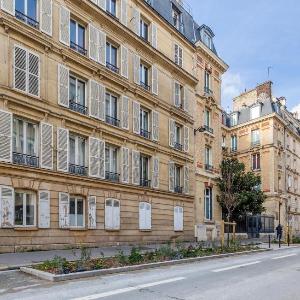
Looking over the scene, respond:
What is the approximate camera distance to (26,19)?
57.6 ft

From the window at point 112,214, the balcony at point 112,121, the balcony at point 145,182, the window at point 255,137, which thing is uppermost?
the window at point 255,137

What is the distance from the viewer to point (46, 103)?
17969mm

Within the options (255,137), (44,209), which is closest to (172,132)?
(44,209)

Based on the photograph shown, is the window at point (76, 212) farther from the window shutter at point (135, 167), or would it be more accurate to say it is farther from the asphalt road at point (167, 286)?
the asphalt road at point (167, 286)

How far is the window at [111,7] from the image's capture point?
22.5 meters

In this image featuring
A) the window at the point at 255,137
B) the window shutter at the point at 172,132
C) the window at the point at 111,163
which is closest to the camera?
the window at the point at 111,163

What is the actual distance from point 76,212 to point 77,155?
102 inches

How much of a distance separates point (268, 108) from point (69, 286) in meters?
41.4

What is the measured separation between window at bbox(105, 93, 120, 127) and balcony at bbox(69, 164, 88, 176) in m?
3.18

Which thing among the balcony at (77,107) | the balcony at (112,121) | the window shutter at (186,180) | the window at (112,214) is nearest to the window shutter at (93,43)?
the balcony at (77,107)

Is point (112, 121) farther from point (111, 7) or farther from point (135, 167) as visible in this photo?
point (111, 7)

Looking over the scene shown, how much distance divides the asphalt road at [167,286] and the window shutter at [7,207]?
501cm

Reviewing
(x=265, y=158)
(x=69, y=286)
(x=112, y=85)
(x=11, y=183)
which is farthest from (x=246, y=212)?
(x=69, y=286)

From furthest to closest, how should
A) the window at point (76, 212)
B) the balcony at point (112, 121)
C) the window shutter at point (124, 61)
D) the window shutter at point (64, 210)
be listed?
the window shutter at point (124, 61), the balcony at point (112, 121), the window at point (76, 212), the window shutter at point (64, 210)
